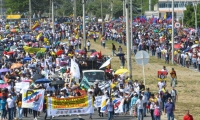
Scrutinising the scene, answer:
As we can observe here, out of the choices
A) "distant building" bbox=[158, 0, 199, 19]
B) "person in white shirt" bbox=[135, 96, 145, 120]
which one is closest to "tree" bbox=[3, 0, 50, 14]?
"distant building" bbox=[158, 0, 199, 19]

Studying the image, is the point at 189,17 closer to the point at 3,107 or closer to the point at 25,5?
the point at 25,5

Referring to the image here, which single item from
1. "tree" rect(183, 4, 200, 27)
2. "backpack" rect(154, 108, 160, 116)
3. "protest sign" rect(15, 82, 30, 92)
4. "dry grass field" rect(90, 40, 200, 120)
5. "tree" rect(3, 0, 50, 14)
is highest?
"tree" rect(3, 0, 50, 14)

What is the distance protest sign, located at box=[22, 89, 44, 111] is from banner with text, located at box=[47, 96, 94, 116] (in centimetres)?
46

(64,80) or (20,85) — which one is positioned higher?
(20,85)

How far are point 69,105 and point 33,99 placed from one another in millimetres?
1508

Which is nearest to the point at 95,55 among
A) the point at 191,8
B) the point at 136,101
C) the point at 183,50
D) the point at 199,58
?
the point at 199,58

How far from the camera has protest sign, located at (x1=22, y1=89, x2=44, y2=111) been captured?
96.2ft

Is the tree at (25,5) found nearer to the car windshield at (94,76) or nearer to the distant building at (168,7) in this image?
the distant building at (168,7)

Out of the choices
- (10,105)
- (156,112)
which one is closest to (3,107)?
(10,105)

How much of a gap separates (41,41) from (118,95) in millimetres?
36106

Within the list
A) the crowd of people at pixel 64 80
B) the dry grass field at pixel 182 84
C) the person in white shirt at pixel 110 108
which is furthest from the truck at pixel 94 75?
the person in white shirt at pixel 110 108

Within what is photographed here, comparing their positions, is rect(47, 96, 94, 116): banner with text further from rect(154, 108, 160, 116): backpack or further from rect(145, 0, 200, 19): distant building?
rect(145, 0, 200, 19): distant building

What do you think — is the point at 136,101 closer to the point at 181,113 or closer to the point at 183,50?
the point at 181,113

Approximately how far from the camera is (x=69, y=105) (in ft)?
95.5
